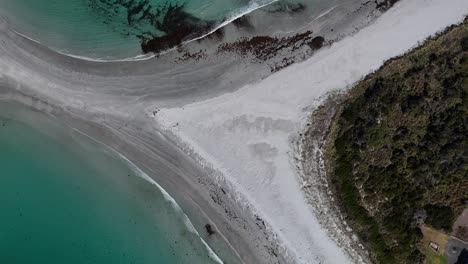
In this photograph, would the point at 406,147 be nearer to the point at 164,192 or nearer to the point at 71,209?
the point at 164,192

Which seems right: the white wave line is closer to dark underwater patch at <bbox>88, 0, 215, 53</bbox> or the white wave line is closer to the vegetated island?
dark underwater patch at <bbox>88, 0, 215, 53</bbox>

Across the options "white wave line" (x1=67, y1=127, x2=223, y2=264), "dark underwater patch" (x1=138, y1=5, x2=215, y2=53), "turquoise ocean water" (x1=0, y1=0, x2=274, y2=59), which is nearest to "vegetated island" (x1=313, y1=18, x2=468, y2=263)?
"white wave line" (x1=67, y1=127, x2=223, y2=264)

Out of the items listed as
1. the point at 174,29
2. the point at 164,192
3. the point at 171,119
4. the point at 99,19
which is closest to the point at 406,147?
the point at 171,119

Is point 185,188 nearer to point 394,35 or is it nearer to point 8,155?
point 8,155

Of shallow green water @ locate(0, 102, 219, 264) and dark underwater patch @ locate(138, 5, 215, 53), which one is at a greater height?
dark underwater patch @ locate(138, 5, 215, 53)

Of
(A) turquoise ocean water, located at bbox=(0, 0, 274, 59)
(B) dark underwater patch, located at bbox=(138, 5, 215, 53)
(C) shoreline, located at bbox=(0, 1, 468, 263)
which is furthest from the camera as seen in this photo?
(A) turquoise ocean water, located at bbox=(0, 0, 274, 59)

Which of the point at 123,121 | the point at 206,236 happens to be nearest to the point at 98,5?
the point at 123,121

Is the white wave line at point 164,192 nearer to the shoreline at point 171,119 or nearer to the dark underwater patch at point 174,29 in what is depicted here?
the shoreline at point 171,119
